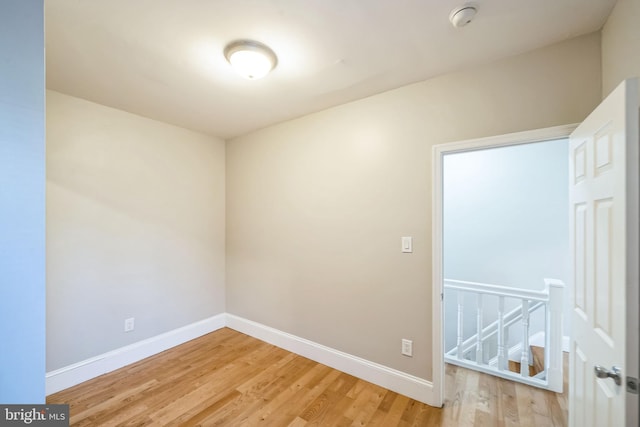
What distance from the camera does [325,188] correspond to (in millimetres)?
2512

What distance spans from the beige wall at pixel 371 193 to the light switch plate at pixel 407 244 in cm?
4

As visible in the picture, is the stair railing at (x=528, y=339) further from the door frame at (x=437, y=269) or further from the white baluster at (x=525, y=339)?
the door frame at (x=437, y=269)

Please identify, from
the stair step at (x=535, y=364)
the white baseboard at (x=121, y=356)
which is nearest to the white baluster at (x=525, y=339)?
the stair step at (x=535, y=364)

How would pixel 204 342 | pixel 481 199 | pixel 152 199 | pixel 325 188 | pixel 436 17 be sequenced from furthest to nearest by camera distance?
pixel 481 199 → pixel 204 342 → pixel 152 199 → pixel 325 188 → pixel 436 17

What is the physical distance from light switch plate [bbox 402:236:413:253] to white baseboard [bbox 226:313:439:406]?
1013 mm

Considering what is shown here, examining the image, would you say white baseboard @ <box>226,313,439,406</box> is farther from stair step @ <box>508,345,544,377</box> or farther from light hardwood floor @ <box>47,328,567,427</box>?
stair step @ <box>508,345,544,377</box>

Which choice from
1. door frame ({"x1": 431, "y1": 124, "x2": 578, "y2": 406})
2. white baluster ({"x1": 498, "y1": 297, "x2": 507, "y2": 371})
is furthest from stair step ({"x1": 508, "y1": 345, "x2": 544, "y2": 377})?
door frame ({"x1": 431, "y1": 124, "x2": 578, "y2": 406})

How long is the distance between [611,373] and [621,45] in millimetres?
1483

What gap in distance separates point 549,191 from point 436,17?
9.79ft

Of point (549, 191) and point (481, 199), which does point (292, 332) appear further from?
point (549, 191)

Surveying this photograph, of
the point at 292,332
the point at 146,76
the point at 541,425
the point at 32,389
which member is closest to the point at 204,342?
the point at 292,332

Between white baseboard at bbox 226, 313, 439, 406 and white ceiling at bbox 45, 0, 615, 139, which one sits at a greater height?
white ceiling at bbox 45, 0, 615, 139

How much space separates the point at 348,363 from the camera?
2.34 meters

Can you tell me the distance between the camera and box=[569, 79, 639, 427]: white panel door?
33.4 inches
